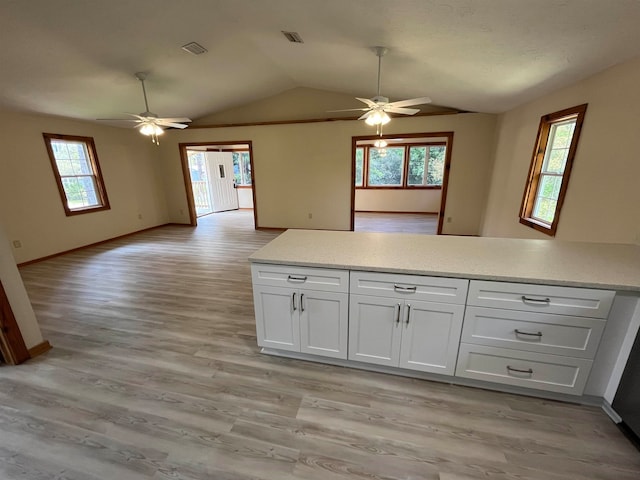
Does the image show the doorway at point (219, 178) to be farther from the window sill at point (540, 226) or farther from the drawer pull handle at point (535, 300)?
the drawer pull handle at point (535, 300)

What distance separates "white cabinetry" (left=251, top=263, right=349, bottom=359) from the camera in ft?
5.84

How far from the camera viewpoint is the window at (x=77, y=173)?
4.64 m

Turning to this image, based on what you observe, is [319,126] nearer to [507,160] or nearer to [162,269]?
[507,160]

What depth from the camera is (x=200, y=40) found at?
3.12 m

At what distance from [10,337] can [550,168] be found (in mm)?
5574

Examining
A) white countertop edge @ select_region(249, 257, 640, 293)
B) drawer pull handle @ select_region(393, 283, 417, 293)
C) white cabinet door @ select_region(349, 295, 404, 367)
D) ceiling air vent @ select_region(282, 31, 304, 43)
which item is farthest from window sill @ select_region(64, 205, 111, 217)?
drawer pull handle @ select_region(393, 283, 417, 293)

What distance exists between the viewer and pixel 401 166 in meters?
8.20

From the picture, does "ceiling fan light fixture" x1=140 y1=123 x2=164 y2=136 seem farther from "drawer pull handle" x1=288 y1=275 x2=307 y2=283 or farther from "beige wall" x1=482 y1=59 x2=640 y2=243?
"beige wall" x1=482 y1=59 x2=640 y2=243

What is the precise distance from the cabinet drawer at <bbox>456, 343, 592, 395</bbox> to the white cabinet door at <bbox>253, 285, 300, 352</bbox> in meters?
1.13

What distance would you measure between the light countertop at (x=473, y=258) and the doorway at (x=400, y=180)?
521 centimetres

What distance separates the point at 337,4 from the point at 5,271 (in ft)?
10.8

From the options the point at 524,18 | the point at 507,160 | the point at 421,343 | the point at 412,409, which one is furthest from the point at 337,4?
the point at 507,160

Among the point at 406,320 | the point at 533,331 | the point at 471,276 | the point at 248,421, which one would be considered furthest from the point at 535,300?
the point at 248,421

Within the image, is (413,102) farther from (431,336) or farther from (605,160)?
(431,336)
